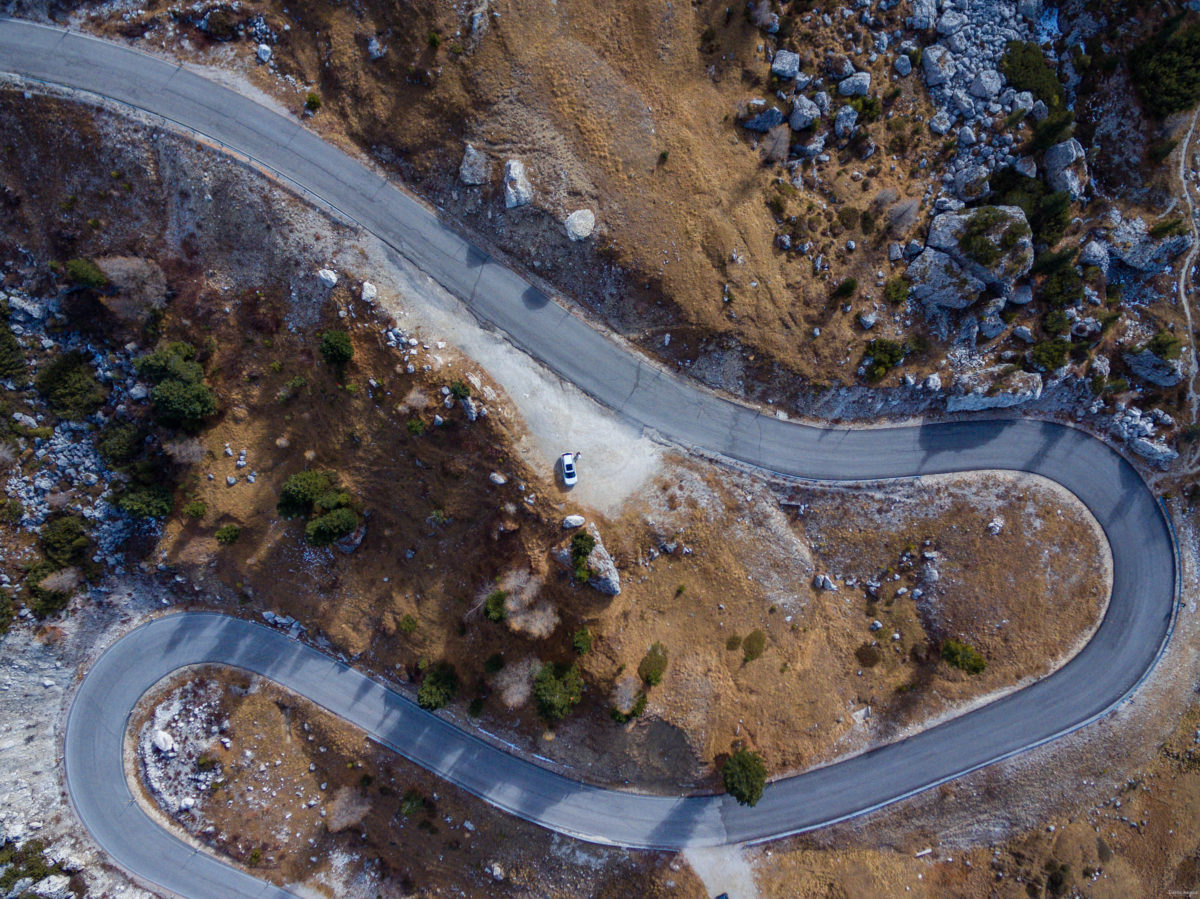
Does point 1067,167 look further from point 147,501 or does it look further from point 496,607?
point 147,501

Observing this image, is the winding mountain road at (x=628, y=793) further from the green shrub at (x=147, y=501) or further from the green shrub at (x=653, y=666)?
the green shrub at (x=653, y=666)

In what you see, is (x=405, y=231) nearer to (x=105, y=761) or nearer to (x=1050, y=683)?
(x=105, y=761)

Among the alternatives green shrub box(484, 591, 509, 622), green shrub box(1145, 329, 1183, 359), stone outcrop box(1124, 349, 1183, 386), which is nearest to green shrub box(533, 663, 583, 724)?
green shrub box(484, 591, 509, 622)

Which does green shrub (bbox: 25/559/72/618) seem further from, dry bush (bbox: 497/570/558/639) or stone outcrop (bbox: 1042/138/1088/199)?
stone outcrop (bbox: 1042/138/1088/199)

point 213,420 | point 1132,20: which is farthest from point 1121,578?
point 213,420

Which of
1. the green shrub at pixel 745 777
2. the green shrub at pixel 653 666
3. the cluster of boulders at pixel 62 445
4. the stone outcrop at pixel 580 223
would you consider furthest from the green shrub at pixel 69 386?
the green shrub at pixel 745 777

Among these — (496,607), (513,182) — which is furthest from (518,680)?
(513,182)
